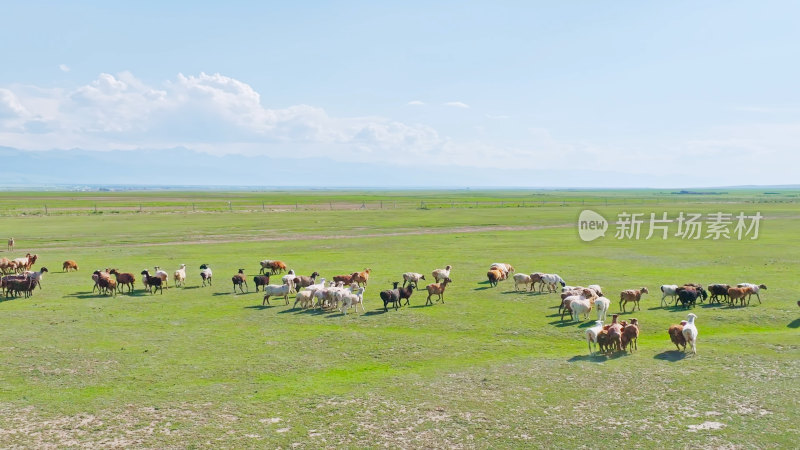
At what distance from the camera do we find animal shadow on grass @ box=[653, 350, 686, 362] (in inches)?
599

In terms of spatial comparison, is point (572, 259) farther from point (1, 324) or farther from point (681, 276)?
point (1, 324)

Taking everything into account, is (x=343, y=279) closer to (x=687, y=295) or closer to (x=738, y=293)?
(x=687, y=295)

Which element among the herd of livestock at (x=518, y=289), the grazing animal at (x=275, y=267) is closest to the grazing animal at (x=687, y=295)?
the herd of livestock at (x=518, y=289)

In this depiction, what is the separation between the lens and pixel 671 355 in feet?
51.1

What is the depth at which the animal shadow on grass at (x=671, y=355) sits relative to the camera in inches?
599

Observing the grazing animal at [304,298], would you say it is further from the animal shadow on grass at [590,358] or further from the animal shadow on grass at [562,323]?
the animal shadow on grass at [590,358]

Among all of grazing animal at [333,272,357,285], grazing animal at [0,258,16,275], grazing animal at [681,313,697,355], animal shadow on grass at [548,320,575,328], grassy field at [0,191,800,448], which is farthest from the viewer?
grazing animal at [0,258,16,275]

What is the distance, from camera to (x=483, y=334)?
60.2ft

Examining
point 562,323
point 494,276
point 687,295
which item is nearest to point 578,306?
point 562,323

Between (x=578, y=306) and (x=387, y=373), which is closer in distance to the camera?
(x=387, y=373)

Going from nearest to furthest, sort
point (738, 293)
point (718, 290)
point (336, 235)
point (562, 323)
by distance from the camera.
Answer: point (562, 323) < point (738, 293) < point (718, 290) < point (336, 235)

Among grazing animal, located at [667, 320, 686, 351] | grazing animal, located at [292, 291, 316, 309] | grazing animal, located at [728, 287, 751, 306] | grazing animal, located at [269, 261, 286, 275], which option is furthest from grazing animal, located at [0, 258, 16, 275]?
grazing animal, located at [728, 287, 751, 306]

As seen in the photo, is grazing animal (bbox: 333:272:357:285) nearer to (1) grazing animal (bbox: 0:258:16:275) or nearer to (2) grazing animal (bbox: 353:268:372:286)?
(2) grazing animal (bbox: 353:268:372:286)

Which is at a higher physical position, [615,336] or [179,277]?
[615,336]
